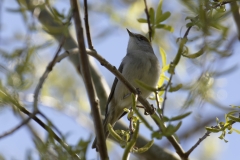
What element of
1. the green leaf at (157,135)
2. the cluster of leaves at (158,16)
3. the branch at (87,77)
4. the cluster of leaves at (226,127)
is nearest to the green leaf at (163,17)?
the cluster of leaves at (158,16)

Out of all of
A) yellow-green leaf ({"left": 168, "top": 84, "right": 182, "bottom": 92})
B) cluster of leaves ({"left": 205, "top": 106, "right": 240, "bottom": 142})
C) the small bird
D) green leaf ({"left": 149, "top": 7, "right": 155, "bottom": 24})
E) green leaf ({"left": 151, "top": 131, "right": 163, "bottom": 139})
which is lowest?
cluster of leaves ({"left": 205, "top": 106, "right": 240, "bottom": 142})

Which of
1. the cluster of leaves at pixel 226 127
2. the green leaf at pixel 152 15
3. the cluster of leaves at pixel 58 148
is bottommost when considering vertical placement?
the cluster of leaves at pixel 226 127

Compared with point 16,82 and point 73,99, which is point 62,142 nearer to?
point 16,82

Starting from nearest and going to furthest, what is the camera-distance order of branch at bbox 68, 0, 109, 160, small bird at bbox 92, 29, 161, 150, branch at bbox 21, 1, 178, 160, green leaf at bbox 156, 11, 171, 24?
branch at bbox 68, 0, 109, 160 < green leaf at bbox 156, 11, 171, 24 < branch at bbox 21, 1, 178, 160 < small bird at bbox 92, 29, 161, 150

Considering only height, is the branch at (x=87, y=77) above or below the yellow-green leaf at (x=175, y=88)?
above

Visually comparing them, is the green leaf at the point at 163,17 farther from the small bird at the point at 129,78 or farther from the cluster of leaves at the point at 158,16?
the small bird at the point at 129,78

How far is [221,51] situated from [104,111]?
364 centimetres

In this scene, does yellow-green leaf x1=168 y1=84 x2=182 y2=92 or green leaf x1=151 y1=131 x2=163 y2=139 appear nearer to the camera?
green leaf x1=151 y1=131 x2=163 y2=139

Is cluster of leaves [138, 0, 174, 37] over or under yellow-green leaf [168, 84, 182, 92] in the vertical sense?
over

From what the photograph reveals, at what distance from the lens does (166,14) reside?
2.59 m

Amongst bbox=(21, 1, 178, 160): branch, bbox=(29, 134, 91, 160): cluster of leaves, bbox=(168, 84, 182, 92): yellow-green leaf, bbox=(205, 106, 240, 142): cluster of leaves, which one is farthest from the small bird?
bbox=(29, 134, 91, 160): cluster of leaves

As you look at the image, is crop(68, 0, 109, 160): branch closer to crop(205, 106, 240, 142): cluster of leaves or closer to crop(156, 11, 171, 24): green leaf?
crop(205, 106, 240, 142): cluster of leaves

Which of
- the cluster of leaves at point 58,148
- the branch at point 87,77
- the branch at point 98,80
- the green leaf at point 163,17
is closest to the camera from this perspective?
the cluster of leaves at point 58,148

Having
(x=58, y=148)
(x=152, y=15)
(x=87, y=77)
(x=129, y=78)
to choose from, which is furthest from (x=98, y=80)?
(x=58, y=148)
